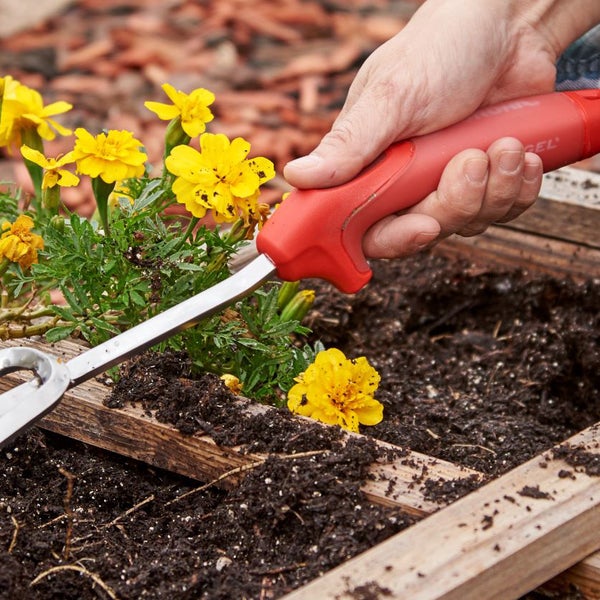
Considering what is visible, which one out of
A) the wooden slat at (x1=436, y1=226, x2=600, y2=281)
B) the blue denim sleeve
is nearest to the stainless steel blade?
the wooden slat at (x1=436, y1=226, x2=600, y2=281)

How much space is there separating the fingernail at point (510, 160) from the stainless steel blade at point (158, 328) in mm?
489

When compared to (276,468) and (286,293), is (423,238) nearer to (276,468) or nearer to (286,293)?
(286,293)

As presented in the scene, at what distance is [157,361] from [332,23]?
145 inches

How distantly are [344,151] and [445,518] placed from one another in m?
0.64

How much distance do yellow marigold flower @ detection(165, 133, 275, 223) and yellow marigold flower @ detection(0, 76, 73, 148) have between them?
363mm

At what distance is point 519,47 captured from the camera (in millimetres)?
2154

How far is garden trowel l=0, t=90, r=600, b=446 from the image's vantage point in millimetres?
1564

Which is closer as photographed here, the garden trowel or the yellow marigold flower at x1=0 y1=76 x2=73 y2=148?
the garden trowel

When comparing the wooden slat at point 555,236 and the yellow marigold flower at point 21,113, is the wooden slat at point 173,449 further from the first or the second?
the wooden slat at point 555,236

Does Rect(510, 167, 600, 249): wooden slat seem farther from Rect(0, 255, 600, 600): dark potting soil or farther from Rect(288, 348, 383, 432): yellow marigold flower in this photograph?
Rect(288, 348, 383, 432): yellow marigold flower

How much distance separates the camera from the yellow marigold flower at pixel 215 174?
175cm

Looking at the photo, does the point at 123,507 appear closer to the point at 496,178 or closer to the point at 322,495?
the point at 322,495

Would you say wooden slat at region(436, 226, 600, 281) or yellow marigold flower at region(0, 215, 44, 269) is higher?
yellow marigold flower at region(0, 215, 44, 269)

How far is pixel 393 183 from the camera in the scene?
1796 mm
